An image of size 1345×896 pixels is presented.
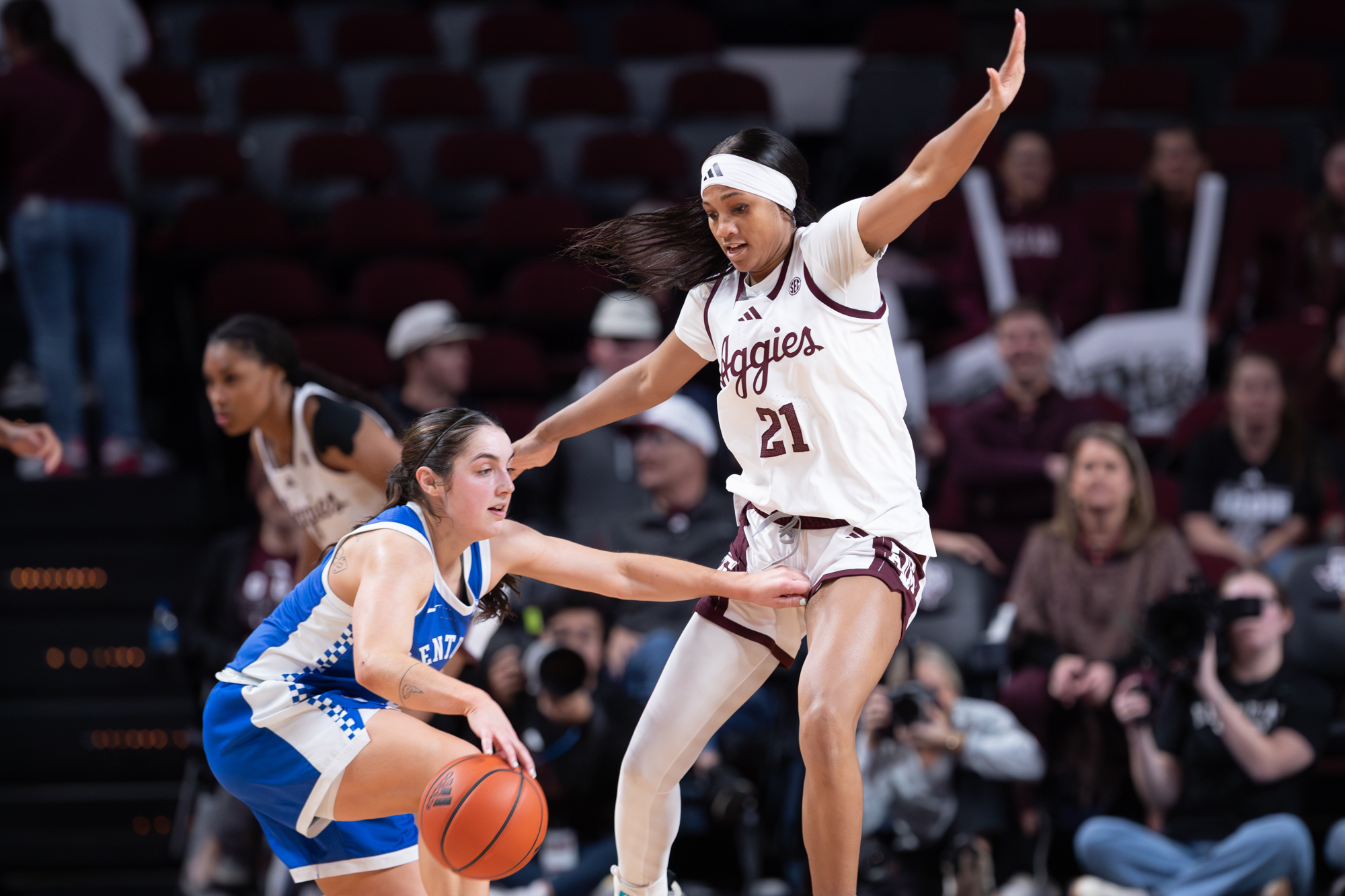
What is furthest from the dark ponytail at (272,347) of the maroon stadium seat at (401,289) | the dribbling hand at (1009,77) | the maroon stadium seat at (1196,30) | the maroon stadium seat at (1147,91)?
the maroon stadium seat at (1196,30)

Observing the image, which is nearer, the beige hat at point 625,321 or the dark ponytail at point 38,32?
the beige hat at point 625,321

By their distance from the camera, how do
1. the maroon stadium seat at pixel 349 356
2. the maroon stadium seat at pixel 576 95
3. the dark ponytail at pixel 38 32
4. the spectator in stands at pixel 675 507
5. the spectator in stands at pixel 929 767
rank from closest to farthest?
1. the spectator in stands at pixel 929 767
2. the spectator in stands at pixel 675 507
3. the dark ponytail at pixel 38 32
4. the maroon stadium seat at pixel 349 356
5. the maroon stadium seat at pixel 576 95

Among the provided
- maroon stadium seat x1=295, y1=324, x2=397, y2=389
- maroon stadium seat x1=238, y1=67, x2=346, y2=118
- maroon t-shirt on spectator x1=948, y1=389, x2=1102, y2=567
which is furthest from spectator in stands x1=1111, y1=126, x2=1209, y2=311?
maroon stadium seat x1=238, y1=67, x2=346, y2=118

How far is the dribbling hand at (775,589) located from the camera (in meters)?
3.57

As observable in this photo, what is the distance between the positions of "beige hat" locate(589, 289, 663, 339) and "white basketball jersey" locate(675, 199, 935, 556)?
343 cm

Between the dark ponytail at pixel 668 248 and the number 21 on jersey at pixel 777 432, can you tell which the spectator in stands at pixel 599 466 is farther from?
the number 21 on jersey at pixel 777 432

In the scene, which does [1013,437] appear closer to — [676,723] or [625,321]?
[625,321]

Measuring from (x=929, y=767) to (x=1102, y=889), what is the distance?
0.74 metres

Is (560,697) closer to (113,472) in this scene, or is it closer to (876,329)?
(876,329)

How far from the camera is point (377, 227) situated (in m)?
9.12

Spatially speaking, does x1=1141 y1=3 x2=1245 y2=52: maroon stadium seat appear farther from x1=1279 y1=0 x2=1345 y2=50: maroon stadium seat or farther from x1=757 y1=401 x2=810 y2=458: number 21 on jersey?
x1=757 y1=401 x2=810 y2=458: number 21 on jersey

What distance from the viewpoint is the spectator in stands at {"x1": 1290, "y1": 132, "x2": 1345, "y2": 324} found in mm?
7879

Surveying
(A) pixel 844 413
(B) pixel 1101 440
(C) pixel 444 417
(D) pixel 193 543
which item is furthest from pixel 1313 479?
(D) pixel 193 543

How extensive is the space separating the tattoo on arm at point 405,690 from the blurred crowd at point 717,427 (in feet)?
4.36
